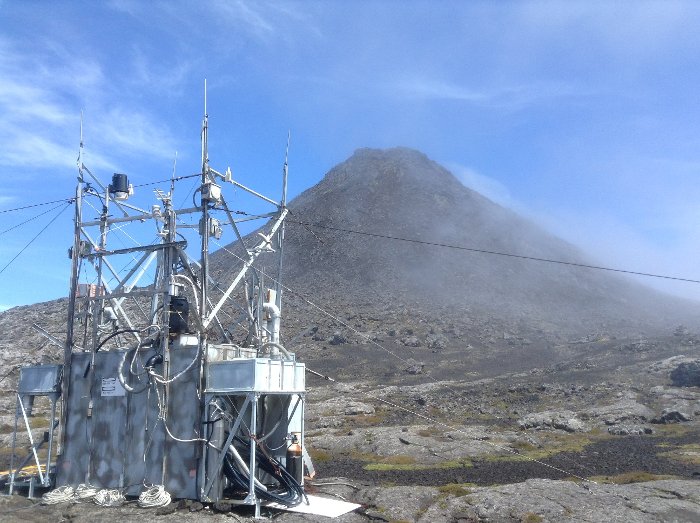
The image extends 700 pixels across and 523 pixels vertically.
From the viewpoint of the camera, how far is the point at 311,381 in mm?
83375

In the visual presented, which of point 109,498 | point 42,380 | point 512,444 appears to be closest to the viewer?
point 109,498

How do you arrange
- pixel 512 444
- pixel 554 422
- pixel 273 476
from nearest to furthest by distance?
pixel 273 476
pixel 512 444
pixel 554 422

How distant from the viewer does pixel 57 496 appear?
1972 centimetres

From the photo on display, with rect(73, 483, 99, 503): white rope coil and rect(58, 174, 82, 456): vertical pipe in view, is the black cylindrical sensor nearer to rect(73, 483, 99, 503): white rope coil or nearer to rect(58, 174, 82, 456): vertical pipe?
rect(58, 174, 82, 456): vertical pipe

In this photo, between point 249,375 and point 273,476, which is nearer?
point 249,375

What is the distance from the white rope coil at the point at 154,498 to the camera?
60.0 ft

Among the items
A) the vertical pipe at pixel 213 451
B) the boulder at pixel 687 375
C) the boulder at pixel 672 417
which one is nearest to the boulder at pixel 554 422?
the boulder at pixel 672 417

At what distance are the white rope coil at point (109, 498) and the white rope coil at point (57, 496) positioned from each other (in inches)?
41.2

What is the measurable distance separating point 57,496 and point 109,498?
1.94 metres

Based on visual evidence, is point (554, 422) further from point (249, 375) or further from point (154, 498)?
point (154, 498)

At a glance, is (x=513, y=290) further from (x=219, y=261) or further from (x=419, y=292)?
(x=219, y=261)

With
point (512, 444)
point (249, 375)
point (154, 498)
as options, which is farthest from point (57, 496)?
point (512, 444)

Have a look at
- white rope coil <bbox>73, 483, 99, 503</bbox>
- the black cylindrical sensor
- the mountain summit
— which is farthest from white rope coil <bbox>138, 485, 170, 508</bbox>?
the mountain summit

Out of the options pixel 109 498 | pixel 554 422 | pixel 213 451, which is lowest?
pixel 554 422
